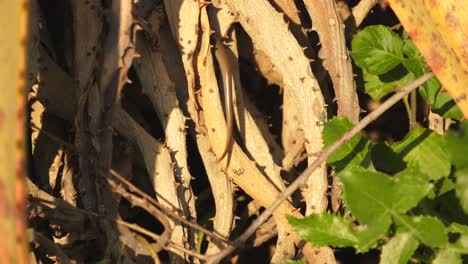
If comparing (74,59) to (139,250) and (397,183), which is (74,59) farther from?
(397,183)

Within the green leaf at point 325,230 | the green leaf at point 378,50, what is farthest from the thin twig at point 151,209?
the green leaf at point 378,50

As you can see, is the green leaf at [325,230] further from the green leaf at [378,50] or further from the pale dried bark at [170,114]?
the green leaf at [378,50]

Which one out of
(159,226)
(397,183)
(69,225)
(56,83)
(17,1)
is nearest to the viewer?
(17,1)

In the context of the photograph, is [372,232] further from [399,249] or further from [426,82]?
[426,82]

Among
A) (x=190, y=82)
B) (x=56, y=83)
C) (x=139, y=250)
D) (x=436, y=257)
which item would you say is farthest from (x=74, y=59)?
(x=436, y=257)

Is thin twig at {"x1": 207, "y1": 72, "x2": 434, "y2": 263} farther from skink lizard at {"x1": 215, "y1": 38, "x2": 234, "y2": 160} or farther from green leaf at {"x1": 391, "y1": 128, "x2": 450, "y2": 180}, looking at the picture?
skink lizard at {"x1": 215, "y1": 38, "x2": 234, "y2": 160}

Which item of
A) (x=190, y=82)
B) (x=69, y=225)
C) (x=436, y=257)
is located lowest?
(x=436, y=257)
